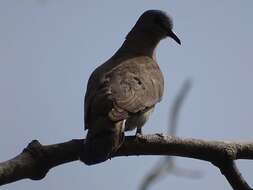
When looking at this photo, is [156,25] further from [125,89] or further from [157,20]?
[125,89]

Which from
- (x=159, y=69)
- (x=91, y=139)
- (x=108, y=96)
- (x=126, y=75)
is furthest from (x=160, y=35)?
(x=91, y=139)

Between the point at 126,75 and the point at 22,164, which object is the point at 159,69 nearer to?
the point at 126,75

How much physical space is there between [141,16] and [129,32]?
0.22 meters

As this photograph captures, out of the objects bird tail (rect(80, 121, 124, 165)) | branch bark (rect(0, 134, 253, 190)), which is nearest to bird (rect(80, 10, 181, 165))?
bird tail (rect(80, 121, 124, 165))

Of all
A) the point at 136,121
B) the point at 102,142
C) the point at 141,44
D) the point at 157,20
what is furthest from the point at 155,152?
the point at 157,20

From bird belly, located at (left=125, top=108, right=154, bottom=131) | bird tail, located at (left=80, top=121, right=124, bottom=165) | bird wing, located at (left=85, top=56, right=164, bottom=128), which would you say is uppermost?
bird wing, located at (left=85, top=56, right=164, bottom=128)

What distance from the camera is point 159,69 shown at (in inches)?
245

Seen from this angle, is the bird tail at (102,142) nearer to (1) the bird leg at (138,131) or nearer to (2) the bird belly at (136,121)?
(1) the bird leg at (138,131)

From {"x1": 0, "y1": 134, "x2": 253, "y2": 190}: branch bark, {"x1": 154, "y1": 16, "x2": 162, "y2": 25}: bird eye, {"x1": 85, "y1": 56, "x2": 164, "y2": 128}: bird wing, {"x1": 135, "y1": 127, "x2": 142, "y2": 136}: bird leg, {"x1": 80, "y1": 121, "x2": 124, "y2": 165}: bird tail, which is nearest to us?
A: {"x1": 0, "y1": 134, "x2": 253, "y2": 190}: branch bark

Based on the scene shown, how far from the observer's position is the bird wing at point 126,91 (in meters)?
4.72

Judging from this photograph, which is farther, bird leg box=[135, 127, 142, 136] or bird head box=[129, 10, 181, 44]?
→ bird head box=[129, 10, 181, 44]

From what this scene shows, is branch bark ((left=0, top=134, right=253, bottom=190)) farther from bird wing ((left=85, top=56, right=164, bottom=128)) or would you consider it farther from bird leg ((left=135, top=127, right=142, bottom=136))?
bird wing ((left=85, top=56, right=164, bottom=128))

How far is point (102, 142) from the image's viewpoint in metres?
4.32

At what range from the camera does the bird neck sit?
680 centimetres
